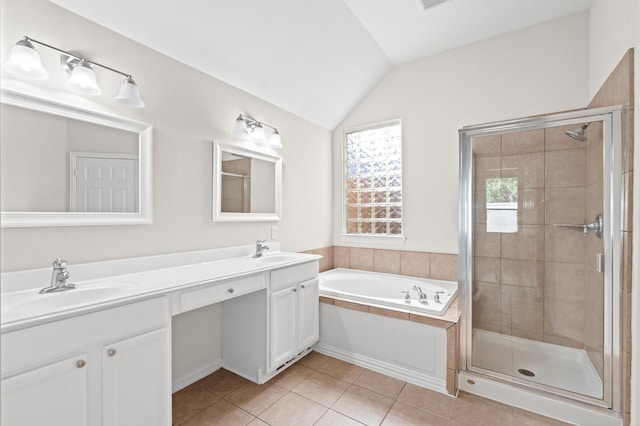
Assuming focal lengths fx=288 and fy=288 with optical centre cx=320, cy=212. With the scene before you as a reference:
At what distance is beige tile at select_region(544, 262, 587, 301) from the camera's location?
73.5 inches

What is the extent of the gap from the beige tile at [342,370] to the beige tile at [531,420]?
980 millimetres

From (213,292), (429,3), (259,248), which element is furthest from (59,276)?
(429,3)

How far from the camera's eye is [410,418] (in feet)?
5.54

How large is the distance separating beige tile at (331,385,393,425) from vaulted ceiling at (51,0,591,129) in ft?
7.90

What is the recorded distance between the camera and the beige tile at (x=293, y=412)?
5.41 feet

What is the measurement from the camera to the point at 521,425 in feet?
5.42

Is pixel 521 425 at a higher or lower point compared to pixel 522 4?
lower

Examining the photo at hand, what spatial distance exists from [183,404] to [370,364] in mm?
1312

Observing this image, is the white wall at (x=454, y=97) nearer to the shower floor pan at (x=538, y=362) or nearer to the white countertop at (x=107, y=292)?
the shower floor pan at (x=538, y=362)

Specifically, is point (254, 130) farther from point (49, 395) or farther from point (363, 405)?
point (363, 405)

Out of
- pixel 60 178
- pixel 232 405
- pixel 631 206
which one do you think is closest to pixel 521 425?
pixel 631 206

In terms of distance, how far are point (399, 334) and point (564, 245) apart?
4.13 ft

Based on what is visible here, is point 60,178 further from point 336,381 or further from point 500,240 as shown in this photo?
point 500,240

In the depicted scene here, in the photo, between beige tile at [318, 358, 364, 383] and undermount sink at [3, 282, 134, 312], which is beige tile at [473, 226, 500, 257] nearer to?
beige tile at [318, 358, 364, 383]
